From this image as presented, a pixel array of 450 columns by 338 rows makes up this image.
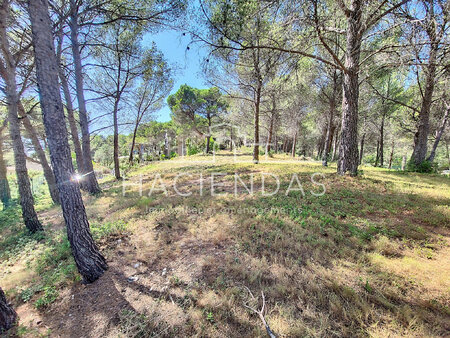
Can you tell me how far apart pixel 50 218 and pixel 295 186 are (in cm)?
735

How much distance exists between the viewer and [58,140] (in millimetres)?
2082

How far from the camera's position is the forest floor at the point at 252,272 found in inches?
64.4

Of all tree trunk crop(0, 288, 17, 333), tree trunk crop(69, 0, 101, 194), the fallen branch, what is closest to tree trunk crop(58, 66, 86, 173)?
tree trunk crop(69, 0, 101, 194)

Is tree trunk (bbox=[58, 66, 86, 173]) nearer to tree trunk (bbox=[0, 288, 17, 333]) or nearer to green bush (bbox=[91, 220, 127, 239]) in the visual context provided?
green bush (bbox=[91, 220, 127, 239])

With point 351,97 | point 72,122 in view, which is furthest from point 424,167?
point 72,122

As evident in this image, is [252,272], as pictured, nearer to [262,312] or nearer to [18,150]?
[262,312]

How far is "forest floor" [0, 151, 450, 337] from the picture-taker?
5.37ft

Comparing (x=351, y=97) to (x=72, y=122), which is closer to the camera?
(x=351, y=97)

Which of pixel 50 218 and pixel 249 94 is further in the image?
pixel 249 94

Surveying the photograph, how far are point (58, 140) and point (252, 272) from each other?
2984mm

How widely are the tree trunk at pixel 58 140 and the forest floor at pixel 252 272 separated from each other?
39 centimetres

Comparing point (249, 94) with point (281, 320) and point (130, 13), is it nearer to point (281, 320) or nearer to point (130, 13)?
point (130, 13)

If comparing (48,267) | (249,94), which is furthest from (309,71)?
(48,267)

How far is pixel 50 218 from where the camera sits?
494 centimetres
